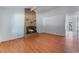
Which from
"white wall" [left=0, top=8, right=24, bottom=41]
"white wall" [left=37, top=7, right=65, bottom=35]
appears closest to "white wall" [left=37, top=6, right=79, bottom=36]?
"white wall" [left=37, top=7, right=65, bottom=35]

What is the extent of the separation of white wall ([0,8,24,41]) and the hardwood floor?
0.11 metres

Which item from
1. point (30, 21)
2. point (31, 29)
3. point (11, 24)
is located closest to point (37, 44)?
point (31, 29)

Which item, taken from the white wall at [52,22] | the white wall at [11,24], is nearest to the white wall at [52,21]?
the white wall at [52,22]

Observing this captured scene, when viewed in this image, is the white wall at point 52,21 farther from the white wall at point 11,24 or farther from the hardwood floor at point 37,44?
the white wall at point 11,24

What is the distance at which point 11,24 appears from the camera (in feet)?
6.10

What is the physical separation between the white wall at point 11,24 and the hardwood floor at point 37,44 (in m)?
0.11

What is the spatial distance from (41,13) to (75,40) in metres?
0.75

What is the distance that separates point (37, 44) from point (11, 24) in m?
0.57

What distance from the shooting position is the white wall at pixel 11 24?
1.82 metres

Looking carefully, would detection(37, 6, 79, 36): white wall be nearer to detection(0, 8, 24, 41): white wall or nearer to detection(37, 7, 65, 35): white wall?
detection(37, 7, 65, 35): white wall

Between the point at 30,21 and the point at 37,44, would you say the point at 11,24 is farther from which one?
the point at 37,44

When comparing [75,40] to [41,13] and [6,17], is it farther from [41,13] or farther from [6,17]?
[6,17]

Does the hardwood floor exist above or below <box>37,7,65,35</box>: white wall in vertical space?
below

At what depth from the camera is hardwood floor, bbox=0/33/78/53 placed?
179 centimetres
